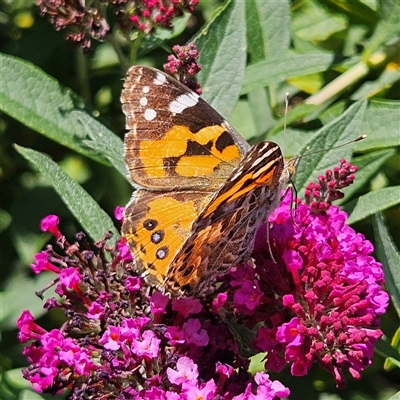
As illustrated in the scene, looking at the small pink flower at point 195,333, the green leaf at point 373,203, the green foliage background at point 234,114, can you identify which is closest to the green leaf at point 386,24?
the green foliage background at point 234,114

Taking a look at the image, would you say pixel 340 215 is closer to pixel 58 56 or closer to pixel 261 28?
pixel 261 28

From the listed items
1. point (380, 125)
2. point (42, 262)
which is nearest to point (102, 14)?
point (42, 262)

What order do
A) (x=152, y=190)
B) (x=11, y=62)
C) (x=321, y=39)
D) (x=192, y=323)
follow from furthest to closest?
1. (x=321, y=39)
2. (x=11, y=62)
3. (x=152, y=190)
4. (x=192, y=323)

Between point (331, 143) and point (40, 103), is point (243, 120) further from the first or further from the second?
point (40, 103)

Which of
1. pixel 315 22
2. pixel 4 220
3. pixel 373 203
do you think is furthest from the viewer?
pixel 315 22

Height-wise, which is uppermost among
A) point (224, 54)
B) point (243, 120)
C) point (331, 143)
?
point (224, 54)

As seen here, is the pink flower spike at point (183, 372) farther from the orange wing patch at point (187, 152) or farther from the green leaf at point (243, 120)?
the green leaf at point (243, 120)

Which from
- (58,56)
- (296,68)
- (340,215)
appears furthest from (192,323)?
(58,56)
